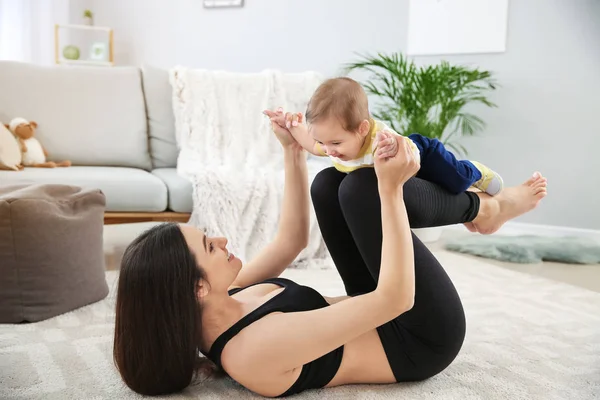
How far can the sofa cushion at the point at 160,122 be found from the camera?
3400mm

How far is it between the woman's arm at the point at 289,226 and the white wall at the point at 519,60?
263 cm

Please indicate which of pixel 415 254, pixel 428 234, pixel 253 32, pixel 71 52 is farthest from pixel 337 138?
pixel 71 52

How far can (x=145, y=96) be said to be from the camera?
11.3ft

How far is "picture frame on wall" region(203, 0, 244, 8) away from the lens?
447cm

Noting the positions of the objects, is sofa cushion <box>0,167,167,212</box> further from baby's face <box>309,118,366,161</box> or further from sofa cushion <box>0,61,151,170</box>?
baby's face <box>309,118,366,161</box>

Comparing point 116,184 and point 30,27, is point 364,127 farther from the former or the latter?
point 30,27

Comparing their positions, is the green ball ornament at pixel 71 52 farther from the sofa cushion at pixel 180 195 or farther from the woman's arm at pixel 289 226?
the woman's arm at pixel 289 226

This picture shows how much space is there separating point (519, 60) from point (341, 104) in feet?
9.19

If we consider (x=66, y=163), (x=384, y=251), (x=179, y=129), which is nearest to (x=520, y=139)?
(x=179, y=129)

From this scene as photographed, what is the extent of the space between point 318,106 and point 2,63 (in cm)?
248

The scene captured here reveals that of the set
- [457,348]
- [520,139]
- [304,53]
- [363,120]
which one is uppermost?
[304,53]

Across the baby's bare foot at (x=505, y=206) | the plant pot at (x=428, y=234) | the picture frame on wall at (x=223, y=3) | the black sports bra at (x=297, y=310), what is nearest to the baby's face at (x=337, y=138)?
the black sports bra at (x=297, y=310)

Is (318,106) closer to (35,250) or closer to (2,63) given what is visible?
(35,250)

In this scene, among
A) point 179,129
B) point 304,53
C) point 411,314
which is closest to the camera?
point 411,314
